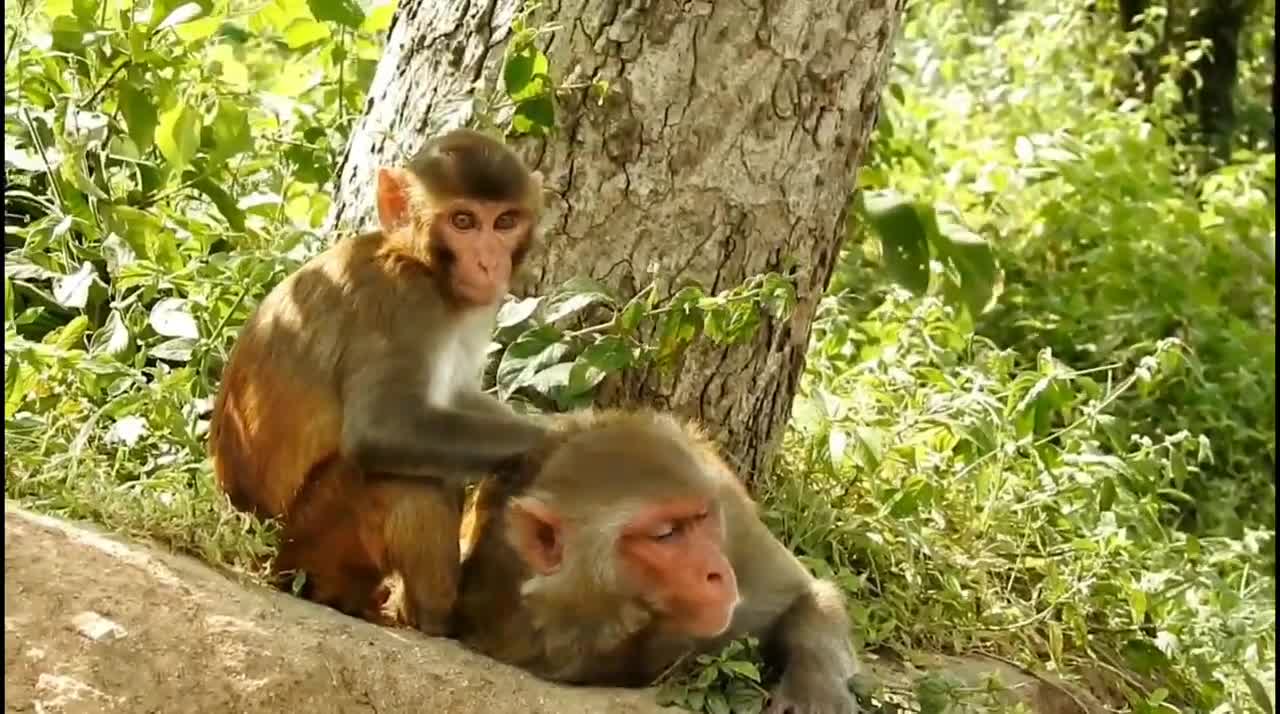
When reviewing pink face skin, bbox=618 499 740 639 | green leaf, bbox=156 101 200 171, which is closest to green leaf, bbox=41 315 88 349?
green leaf, bbox=156 101 200 171

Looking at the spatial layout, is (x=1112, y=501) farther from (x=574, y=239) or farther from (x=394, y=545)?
(x=394, y=545)

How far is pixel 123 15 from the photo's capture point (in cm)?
611

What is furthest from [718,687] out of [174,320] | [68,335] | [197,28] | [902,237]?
[197,28]

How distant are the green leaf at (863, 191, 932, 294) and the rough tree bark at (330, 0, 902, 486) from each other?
104 centimetres

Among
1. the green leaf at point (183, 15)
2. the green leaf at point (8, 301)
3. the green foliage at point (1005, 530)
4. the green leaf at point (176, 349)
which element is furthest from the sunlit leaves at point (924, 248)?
the green leaf at point (8, 301)

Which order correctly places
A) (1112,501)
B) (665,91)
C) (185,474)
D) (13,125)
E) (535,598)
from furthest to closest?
(1112,501), (13,125), (665,91), (185,474), (535,598)

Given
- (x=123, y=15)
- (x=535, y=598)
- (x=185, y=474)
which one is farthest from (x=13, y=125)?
(x=535, y=598)

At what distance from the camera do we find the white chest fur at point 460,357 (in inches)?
191

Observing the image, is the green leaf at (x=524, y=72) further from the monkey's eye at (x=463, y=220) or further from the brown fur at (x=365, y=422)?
the monkey's eye at (x=463, y=220)

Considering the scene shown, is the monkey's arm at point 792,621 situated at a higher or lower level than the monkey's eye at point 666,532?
lower

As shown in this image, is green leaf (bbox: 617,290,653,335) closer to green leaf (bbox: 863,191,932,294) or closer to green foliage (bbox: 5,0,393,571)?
green foliage (bbox: 5,0,393,571)

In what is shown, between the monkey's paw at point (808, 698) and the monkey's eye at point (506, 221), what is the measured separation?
4.39 feet

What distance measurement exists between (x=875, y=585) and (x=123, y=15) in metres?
3.06

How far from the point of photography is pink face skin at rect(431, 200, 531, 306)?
4762 millimetres
